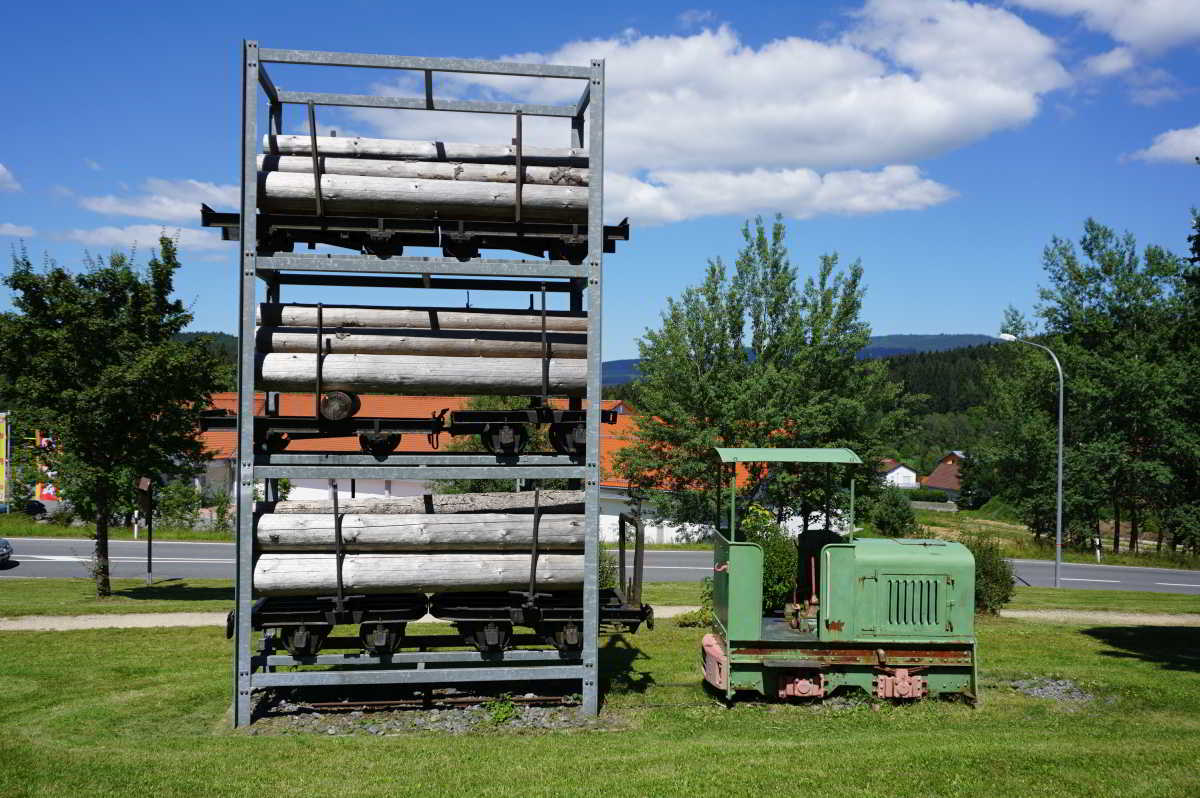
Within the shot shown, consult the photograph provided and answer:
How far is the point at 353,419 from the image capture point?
415 inches

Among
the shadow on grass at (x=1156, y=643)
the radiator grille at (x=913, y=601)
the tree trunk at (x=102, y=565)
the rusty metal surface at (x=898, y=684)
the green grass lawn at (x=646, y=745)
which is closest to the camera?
the green grass lawn at (x=646, y=745)

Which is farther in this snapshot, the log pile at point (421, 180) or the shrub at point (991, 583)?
the shrub at point (991, 583)

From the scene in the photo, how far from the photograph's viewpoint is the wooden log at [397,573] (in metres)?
10.3

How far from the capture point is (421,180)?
10.7 metres

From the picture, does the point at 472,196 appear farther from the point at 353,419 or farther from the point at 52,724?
the point at 52,724

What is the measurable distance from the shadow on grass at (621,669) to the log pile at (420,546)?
6.97 ft

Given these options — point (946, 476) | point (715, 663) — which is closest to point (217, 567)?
point (715, 663)

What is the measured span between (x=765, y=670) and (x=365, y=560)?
503 centimetres

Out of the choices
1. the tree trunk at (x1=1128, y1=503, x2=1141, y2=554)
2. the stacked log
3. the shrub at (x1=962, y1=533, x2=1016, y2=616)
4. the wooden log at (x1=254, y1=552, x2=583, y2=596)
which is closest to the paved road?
the tree trunk at (x1=1128, y1=503, x2=1141, y2=554)

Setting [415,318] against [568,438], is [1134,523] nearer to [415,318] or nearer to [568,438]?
[568,438]

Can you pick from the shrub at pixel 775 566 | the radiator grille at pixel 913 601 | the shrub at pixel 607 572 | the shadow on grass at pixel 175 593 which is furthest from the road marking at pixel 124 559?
the radiator grille at pixel 913 601

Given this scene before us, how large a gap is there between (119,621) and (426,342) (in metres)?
11.4

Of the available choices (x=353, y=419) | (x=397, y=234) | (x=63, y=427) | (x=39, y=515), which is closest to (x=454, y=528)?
(x=353, y=419)

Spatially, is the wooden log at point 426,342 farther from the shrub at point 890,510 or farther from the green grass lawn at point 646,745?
the shrub at point 890,510
